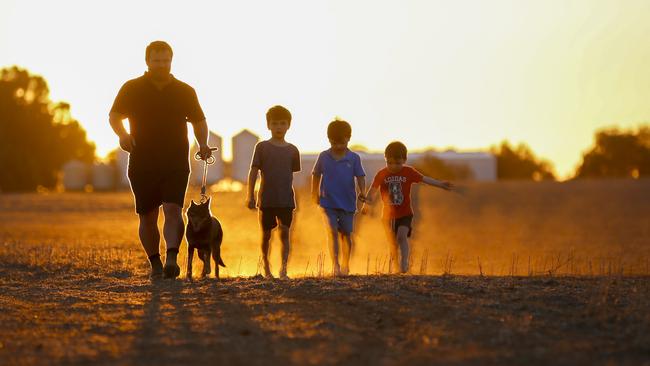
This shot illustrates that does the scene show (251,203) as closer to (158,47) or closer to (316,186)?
(316,186)

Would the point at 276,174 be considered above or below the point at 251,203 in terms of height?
above

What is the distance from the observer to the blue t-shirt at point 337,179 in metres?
12.4

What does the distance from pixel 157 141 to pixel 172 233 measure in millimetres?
847

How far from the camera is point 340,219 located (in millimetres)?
12484

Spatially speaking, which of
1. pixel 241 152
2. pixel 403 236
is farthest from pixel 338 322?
pixel 241 152

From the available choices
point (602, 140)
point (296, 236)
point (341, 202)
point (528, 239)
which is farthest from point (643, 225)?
point (602, 140)

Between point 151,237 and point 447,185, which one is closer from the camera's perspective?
point 151,237

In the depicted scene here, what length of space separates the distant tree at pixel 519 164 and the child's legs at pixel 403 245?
384ft

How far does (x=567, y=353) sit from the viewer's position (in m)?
6.85

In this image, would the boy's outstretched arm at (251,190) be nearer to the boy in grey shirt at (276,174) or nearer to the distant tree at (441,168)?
the boy in grey shirt at (276,174)

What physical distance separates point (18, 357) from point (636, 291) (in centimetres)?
496

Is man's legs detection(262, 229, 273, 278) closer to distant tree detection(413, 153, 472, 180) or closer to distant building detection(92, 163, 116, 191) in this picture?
distant tree detection(413, 153, 472, 180)

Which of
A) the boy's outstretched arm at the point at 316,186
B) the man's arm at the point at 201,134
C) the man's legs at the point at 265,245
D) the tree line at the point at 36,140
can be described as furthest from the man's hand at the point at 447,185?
the tree line at the point at 36,140

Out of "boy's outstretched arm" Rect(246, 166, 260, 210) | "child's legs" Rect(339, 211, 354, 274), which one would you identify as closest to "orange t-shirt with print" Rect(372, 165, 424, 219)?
"child's legs" Rect(339, 211, 354, 274)
